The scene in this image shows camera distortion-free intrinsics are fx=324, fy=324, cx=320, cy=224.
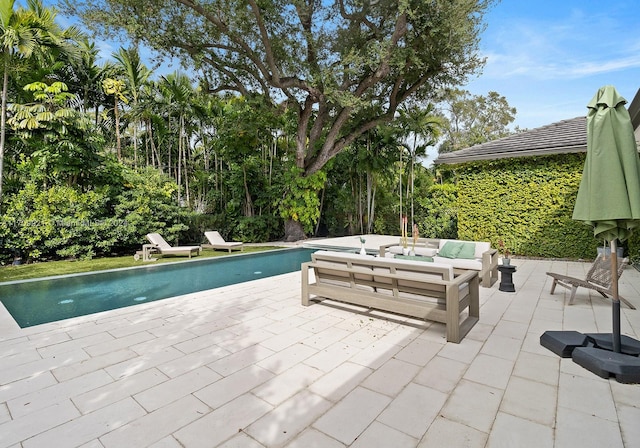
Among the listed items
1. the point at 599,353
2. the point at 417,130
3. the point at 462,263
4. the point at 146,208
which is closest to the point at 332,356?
the point at 599,353

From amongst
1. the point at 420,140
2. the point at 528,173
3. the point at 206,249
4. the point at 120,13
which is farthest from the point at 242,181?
the point at 528,173

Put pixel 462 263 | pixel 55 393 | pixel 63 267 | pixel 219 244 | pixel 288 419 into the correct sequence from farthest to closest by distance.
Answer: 1. pixel 219 244
2. pixel 63 267
3. pixel 462 263
4. pixel 55 393
5. pixel 288 419

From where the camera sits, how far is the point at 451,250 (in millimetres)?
6691

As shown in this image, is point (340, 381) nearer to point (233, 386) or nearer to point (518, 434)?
point (233, 386)

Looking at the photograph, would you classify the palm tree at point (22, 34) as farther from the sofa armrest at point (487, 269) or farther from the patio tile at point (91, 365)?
the sofa armrest at point (487, 269)

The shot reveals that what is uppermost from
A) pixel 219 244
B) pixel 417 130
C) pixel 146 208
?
pixel 417 130

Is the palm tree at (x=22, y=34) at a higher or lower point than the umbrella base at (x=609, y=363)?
higher

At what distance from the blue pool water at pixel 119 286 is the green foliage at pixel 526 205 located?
18.8ft

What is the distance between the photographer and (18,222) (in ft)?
27.8

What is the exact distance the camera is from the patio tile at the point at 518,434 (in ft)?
6.19

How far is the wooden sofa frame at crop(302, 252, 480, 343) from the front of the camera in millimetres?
3445

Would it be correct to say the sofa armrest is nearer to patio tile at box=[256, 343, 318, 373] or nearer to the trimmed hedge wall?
patio tile at box=[256, 343, 318, 373]

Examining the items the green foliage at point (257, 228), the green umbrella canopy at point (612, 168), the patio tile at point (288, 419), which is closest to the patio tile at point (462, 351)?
the patio tile at point (288, 419)

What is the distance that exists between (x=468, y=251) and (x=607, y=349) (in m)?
3.60
